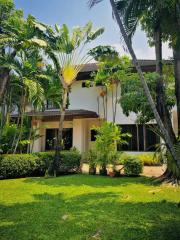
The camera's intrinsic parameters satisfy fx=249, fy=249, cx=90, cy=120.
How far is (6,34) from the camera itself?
13.5m

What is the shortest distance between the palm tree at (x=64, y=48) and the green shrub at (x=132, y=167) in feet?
12.7

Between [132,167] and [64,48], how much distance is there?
25.0 feet

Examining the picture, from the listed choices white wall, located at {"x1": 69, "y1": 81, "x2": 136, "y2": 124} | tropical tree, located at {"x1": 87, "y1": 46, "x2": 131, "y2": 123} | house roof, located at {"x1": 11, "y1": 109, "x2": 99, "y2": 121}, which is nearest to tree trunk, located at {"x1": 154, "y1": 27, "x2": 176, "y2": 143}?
tropical tree, located at {"x1": 87, "y1": 46, "x2": 131, "y2": 123}

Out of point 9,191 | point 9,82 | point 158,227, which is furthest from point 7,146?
point 158,227

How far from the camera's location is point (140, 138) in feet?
63.8

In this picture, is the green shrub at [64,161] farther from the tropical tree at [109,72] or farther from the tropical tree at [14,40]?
the tropical tree at [109,72]

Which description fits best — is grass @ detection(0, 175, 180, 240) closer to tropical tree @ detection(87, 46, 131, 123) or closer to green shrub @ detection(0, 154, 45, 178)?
green shrub @ detection(0, 154, 45, 178)

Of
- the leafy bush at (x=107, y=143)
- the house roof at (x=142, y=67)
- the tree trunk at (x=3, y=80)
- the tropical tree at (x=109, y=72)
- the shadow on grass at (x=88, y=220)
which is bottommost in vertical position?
the shadow on grass at (x=88, y=220)

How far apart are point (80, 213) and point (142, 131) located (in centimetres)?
1343

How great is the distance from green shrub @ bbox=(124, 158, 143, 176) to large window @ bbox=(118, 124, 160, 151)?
5.35m

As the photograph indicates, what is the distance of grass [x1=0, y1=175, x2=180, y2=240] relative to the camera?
210 inches

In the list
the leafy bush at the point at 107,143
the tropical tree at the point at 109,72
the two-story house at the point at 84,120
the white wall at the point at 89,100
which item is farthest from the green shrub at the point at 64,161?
the white wall at the point at 89,100

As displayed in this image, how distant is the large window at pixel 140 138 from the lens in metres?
19.1

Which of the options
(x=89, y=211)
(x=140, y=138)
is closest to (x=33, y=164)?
(x=89, y=211)
